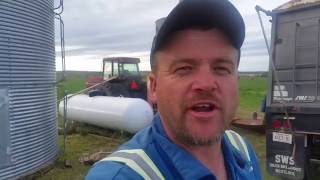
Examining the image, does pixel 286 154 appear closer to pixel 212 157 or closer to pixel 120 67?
pixel 212 157

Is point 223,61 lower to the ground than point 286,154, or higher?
higher

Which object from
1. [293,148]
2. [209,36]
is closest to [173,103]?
[209,36]

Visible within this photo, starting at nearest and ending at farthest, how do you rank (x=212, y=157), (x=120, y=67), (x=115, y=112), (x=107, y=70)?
1. (x=212, y=157)
2. (x=115, y=112)
3. (x=120, y=67)
4. (x=107, y=70)

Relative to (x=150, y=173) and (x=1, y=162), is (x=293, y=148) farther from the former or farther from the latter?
(x=150, y=173)

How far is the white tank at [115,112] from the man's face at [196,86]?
9.40 meters

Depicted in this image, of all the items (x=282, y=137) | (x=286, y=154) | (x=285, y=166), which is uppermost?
(x=282, y=137)

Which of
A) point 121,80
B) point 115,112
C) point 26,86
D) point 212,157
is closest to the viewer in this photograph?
point 212,157

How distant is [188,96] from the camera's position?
4.77ft

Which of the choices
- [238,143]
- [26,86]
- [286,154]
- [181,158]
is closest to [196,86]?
[181,158]

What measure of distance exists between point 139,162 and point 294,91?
17.0 ft

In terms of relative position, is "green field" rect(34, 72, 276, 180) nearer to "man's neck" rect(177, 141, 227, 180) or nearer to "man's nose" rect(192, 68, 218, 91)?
"man's neck" rect(177, 141, 227, 180)

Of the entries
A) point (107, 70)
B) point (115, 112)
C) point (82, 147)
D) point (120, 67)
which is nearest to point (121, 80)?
point (120, 67)

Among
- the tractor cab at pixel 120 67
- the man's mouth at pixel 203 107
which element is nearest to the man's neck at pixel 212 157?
the man's mouth at pixel 203 107

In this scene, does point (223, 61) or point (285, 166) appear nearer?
point (223, 61)
